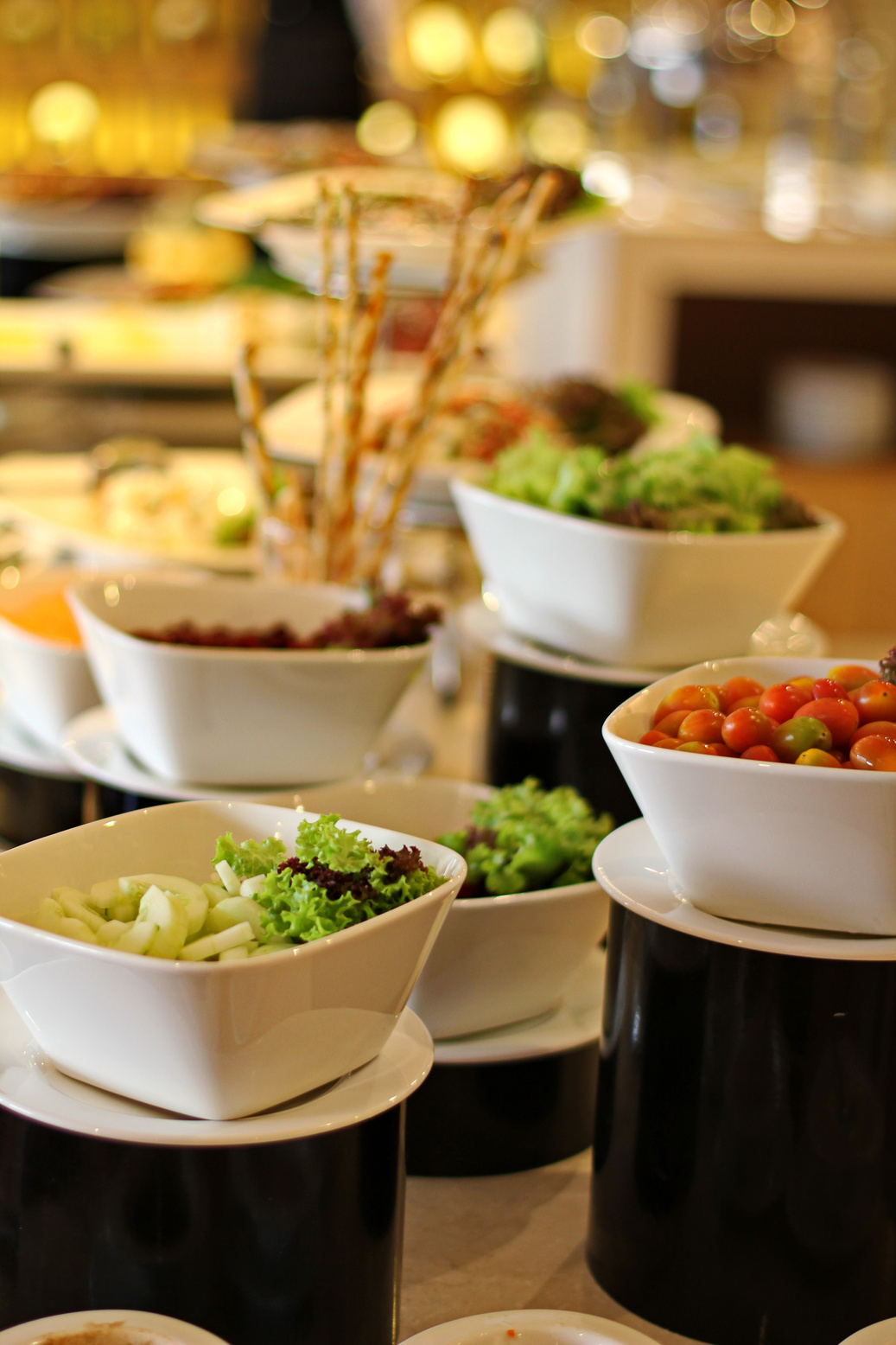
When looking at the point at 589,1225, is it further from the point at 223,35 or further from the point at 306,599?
the point at 223,35

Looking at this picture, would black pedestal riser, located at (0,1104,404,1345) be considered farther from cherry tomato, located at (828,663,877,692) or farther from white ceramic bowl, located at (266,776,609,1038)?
cherry tomato, located at (828,663,877,692)

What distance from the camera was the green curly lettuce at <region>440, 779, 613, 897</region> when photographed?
3.30 feet

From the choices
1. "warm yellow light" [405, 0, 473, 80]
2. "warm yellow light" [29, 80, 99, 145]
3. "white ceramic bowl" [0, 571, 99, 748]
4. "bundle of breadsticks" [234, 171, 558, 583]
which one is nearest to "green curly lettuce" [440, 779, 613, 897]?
"bundle of breadsticks" [234, 171, 558, 583]

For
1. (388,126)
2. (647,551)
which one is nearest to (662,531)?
(647,551)

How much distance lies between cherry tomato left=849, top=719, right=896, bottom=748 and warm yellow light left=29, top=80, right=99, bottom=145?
20.9ft

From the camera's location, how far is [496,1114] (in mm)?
994

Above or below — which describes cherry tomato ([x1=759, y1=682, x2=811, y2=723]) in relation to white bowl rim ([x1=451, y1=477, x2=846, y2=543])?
below

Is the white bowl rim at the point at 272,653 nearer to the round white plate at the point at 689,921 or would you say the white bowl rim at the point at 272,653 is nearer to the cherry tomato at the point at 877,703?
the round white plate at the point at 689,921

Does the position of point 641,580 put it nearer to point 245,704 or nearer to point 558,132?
point 245,704

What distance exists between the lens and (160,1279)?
73 cm

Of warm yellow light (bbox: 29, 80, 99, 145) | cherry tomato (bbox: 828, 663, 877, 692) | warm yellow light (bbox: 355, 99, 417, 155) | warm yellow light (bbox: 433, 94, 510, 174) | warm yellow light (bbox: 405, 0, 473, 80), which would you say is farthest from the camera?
warm yellow light (bbox: 29, 80, 99, 145)

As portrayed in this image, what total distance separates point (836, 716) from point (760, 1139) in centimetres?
23

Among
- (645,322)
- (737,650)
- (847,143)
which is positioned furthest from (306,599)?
(847,143)

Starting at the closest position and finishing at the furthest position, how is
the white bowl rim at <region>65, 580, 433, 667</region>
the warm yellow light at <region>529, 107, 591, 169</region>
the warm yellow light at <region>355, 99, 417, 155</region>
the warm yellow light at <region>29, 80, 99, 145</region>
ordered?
the white bowl rim at <region>65, 580, 433, 667</region>, the warm yellow light at <region>529, 107, 591, 169</region>, the warm yellow light at <region>355, 99, 417, 155</region>, the warm yellow light at <region>29, 80, 99, 145</region>
